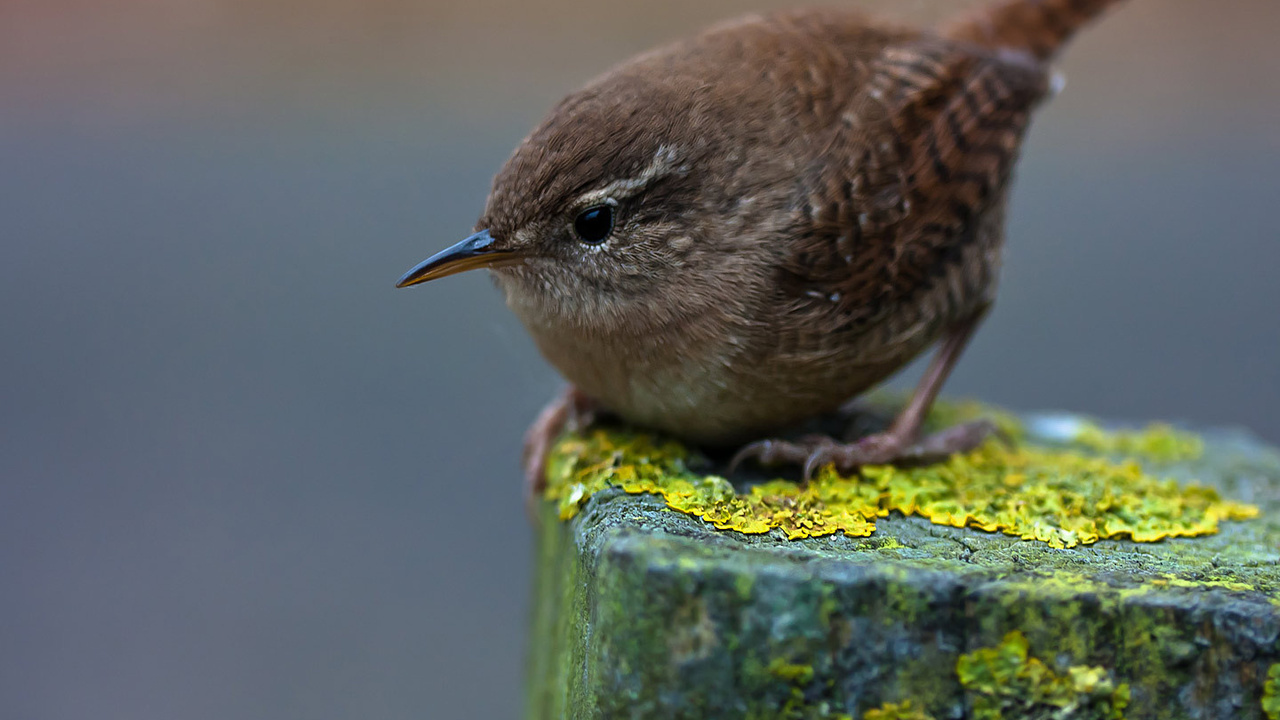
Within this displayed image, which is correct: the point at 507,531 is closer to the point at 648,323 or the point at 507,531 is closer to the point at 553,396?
the point at 553,396

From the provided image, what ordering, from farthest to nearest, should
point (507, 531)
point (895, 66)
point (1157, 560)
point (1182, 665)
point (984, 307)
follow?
1. point (507, 531)
2. point (984, 307)
3. point (895, 66)
4. point (1157, 560)
5. point (1182, 665)

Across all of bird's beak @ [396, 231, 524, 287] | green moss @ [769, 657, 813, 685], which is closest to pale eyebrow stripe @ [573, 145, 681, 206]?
bird's beak @ [396, 231, 524, 287]

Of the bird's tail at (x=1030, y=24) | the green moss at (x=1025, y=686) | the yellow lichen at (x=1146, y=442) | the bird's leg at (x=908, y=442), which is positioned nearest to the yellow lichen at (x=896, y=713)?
the green moss at (x=1025, y=686)

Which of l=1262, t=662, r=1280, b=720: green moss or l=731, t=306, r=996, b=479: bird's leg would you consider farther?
l=731, t=306, r=996, b=479: bird's leg

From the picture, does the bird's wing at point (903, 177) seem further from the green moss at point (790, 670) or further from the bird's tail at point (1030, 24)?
the green moss at point (790, 670)

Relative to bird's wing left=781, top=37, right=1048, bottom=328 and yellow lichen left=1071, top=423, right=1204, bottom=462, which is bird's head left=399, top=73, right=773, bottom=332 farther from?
yellow lichen left=1071, top=423, right=1204, bottom=462

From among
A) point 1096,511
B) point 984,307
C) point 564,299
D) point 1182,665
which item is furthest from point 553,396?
point 1182,665
